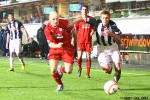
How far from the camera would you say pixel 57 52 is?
40.0 ft

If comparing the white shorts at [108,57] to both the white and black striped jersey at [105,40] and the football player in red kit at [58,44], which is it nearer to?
the white and black striped jersey at [105,40]

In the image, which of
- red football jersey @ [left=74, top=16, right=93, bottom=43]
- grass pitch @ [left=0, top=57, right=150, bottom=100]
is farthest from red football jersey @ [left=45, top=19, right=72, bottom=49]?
red football jersey @ [left=74, top=16, right=93, bottom=43]

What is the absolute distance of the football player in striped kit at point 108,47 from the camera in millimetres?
12277

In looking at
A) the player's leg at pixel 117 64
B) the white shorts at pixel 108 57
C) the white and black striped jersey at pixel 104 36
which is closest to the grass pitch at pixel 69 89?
the player's leg at pixel 117 64

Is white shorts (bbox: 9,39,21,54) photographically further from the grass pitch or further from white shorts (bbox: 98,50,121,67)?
white shorts (bbox: 98,50,121,67)

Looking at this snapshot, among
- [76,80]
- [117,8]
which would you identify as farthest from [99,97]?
[117,8]

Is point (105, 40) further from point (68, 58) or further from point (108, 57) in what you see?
point (68, 58)

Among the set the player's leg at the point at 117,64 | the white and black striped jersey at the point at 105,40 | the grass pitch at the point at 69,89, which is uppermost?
the white and black striped jersey at the point at 105,40

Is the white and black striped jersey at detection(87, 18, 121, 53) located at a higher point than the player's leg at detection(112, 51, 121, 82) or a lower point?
higher

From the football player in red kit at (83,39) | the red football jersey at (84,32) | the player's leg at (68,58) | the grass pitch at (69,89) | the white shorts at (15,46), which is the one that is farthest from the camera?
the white shorts at (15,46)

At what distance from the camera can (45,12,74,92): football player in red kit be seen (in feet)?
39.0

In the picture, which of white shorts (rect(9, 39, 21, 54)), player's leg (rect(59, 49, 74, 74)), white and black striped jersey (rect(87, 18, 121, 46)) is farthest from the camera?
white shorts (rect(9, 39, 21, 54))

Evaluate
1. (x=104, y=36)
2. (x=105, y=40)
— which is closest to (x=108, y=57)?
(x=105, y=40)

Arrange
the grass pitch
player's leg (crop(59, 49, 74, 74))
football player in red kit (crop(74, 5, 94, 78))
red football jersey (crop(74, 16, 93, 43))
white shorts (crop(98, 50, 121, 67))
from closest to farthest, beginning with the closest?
the grass pitch
player's leg (crop(59, 49, 74, 74))
white shorts (crop(98, 50, 121, 67))
football player in red kit (crop(74, 5, 94, 78))
red football jersey (crop(74, 16, 93, 43))
